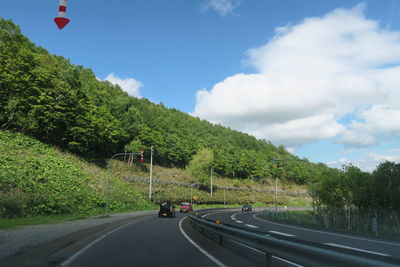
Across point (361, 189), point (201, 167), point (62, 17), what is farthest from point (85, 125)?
point (62, 17)

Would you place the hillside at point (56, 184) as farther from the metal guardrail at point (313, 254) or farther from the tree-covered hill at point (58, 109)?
the metal guardrail at point (313, 254)

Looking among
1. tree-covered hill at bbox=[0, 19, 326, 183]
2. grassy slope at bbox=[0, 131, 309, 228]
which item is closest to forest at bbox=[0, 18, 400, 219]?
tree-covered hill at bbox=[0, 19, 326, 183]

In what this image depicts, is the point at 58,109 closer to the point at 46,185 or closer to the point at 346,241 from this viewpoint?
the point at 46,185

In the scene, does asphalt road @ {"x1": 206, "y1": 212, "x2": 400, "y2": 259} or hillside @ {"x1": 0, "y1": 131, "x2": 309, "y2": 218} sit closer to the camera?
asphalt road @ {"x1": 206, "y1": 212, "x2": 400, "y2": 259}

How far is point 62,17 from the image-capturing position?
6465mm

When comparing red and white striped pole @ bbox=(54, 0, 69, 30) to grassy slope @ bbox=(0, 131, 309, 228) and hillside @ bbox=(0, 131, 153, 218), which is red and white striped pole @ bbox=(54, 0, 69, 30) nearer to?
grassy slope @ bbox=(0, 131, 309, 228)

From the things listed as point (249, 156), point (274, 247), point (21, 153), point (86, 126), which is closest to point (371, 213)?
point (274, 247)

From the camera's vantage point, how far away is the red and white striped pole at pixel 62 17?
6.35 metres

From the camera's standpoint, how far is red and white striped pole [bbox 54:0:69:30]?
6345mm

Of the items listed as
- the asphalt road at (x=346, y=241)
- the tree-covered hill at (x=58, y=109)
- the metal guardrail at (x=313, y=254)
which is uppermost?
the tree-covered hill at (x=58, y=109)

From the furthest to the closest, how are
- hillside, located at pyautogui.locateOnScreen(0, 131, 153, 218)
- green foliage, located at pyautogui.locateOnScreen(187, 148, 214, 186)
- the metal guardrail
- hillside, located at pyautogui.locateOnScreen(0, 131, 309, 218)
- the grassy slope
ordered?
green foliage, located at pyautogui.locateOnScreen(187, 148, 214, 186)
hillside, located at pyautogui.locateOnScreen(0, 131, 309, 218)
the grassy slope
hillside, located at pyautogui.locateOnScreen(0, 131, 153, 218)
the metal guardrail

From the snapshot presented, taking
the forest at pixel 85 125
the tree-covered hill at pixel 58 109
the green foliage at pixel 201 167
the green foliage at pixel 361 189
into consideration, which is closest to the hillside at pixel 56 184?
the tree-covered hill at pixel 58 109

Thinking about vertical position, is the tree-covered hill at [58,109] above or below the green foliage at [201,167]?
above

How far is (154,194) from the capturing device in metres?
72.3
